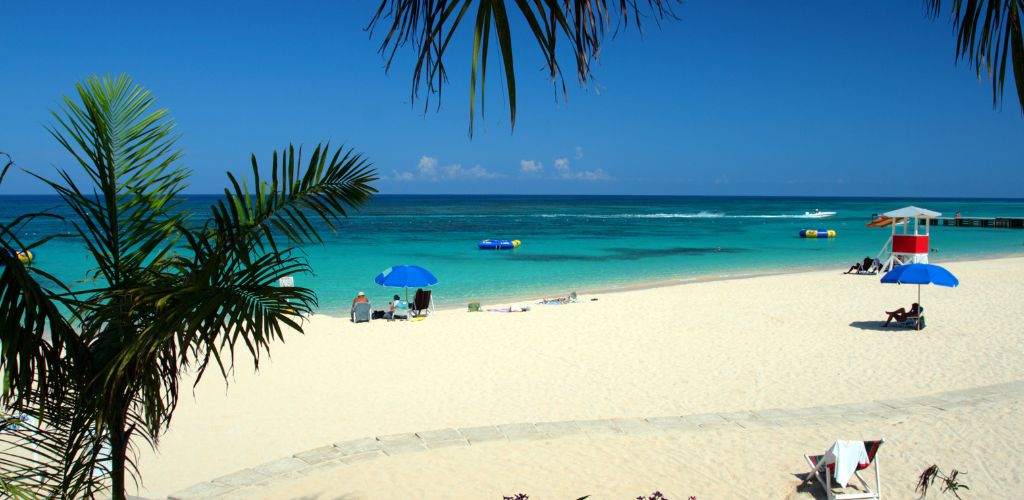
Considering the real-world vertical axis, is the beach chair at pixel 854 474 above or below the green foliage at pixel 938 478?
below

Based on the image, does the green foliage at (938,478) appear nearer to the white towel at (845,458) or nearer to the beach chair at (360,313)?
the white towel at (845,458)

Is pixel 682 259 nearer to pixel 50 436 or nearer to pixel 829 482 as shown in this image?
pixel 829 482

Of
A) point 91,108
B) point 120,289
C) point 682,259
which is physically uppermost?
point 91,108

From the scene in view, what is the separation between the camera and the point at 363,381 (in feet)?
30.6

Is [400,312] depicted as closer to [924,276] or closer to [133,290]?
[924,276]

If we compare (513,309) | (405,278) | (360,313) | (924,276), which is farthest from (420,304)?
(924,276)

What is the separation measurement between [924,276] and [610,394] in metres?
6.54

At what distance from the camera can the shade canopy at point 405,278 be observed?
14.7 m

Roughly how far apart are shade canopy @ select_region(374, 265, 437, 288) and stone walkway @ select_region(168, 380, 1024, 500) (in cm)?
803

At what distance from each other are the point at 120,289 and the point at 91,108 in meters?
0.79

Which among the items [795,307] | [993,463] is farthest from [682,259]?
[993,463]

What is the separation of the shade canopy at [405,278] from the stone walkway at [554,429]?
8029 mm

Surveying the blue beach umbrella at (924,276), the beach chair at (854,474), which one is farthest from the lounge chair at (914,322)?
the beach chair at (854,474)

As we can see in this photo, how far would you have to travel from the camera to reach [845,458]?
5.22 m
